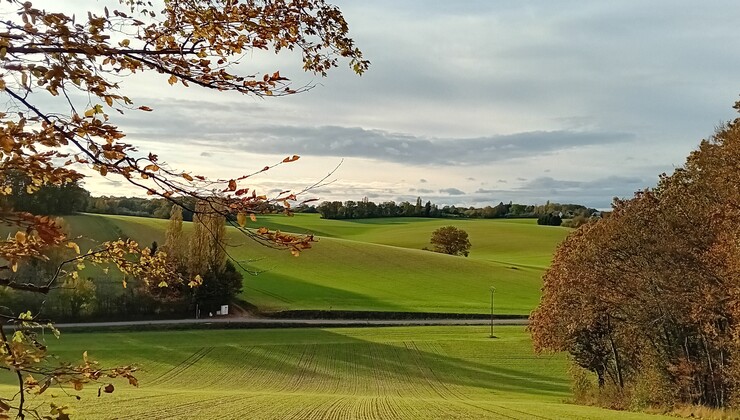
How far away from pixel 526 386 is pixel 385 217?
115 metres

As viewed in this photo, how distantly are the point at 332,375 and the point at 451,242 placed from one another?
70.6 meters

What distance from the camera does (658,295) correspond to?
81.3ft

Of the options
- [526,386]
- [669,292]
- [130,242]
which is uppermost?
[130,242]

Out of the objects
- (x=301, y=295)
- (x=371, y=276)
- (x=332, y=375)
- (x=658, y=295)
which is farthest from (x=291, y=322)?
(x=658, y=295)

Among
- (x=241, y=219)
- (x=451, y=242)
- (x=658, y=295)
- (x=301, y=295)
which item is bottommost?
(x=301, y=295)

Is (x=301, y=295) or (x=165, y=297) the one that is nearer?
(x=165, y=297)

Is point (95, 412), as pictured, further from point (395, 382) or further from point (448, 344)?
point (448, 344)

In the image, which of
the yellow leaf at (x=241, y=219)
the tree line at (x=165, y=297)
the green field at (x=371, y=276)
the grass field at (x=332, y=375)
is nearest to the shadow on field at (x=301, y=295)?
the green field at (x=371, y=276)

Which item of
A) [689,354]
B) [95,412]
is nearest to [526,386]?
[689,354]

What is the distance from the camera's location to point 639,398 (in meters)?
27.2

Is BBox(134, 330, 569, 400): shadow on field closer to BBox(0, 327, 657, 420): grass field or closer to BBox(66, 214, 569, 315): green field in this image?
BBox(0, 327, 657, 420): grass field

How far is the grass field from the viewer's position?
1988 centimetres

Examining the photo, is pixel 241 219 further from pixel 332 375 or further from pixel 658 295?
pixel 332 375

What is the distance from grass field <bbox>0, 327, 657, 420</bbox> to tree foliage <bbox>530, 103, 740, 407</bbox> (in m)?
4.03
